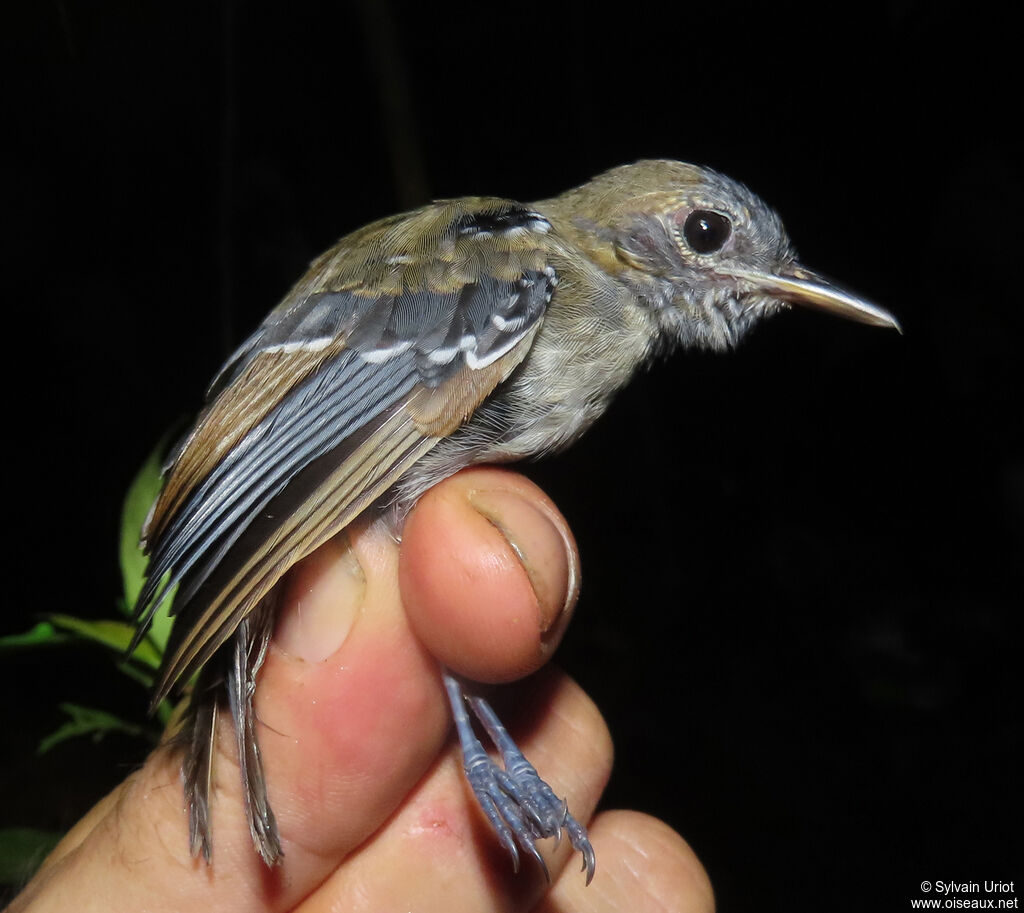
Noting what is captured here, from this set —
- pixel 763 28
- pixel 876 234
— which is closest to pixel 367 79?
pixel 763 28

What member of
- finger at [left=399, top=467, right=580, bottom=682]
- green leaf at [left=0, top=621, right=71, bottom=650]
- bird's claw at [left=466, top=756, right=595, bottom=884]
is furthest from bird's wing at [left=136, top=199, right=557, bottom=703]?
bird's claw at [left=466, top=756, right=595, bottom=884]

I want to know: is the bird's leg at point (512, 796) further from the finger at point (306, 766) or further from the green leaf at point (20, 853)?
the green leaf at point (20, 853)

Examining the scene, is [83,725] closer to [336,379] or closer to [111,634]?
[111,634]

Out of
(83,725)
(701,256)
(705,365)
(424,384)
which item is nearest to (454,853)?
(83,725)

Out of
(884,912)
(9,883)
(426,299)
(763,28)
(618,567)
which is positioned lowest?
(884,912)

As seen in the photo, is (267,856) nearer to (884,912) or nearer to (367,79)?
(884,912)

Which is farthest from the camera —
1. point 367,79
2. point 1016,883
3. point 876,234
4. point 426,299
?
point 367,79

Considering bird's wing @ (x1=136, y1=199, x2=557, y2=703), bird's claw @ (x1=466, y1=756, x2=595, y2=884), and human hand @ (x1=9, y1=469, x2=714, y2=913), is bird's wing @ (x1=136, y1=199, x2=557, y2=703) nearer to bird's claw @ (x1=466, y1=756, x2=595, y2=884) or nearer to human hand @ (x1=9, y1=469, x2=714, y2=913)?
human hand @ (x1=9, y1=469, x2=714, y2=913)

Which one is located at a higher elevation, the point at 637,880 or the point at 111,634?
the point at 111,634
